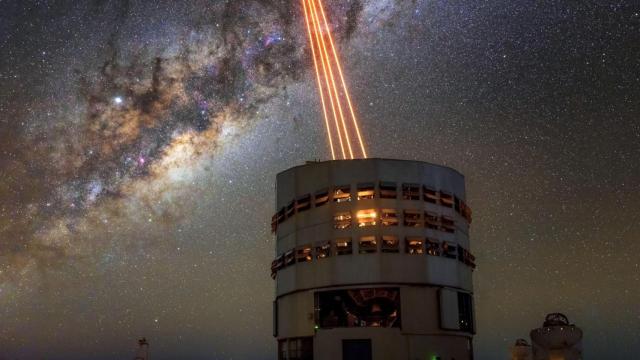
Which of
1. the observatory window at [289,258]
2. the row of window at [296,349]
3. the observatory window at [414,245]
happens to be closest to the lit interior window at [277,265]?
the observatory window at [289,258]

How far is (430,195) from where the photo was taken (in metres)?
50.7

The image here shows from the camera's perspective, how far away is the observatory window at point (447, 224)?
5053 cm

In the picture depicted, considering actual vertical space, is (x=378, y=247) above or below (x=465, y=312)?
above

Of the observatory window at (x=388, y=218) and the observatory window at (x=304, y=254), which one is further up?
the observatory window at (x=388, y=218)

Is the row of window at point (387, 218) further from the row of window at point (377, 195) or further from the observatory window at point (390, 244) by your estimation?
the row of window at point (377, 195)

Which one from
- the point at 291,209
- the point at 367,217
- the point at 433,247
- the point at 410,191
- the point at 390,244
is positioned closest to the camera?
the point at 390,244

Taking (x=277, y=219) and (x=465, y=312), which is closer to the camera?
(x=465, y=312)

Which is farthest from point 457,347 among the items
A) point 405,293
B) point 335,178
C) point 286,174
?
point 286,174

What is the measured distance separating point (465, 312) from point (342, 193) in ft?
43.0

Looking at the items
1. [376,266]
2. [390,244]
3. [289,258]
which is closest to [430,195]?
[390,244]

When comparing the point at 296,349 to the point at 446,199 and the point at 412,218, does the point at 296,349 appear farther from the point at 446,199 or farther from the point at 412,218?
the point at 446,199

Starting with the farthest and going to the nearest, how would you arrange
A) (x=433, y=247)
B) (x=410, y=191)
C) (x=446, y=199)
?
(x=446, y=199), (x=410, y=191), (x=433, y=247)

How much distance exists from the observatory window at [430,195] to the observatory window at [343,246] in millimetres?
6817

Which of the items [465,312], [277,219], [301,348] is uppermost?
[277,219]
